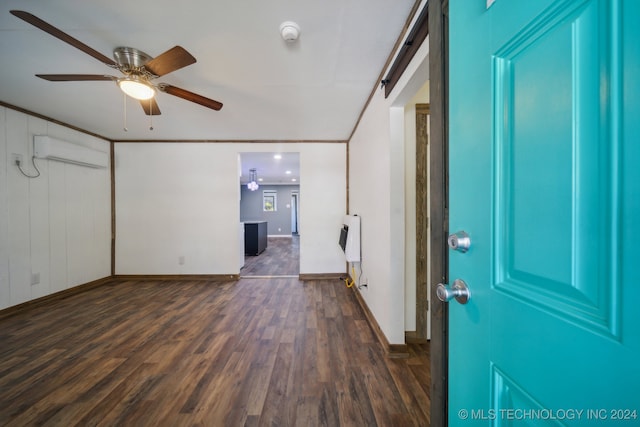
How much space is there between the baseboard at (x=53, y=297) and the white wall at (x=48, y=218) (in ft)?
0.15

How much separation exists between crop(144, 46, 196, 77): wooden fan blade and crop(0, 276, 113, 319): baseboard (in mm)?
3318

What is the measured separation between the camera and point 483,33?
1.92 ft

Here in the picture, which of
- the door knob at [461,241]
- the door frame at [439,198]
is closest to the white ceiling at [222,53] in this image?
the door frame at [439,198]

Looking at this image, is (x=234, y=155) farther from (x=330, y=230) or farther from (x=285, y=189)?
(x=285, y=189)

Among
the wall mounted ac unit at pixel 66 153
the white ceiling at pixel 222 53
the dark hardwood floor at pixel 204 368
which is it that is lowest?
the dark hardwood floor at pixel 204 368

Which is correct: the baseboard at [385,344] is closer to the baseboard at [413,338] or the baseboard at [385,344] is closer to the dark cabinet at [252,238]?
the baseboard at [413,338]

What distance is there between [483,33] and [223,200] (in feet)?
13.4

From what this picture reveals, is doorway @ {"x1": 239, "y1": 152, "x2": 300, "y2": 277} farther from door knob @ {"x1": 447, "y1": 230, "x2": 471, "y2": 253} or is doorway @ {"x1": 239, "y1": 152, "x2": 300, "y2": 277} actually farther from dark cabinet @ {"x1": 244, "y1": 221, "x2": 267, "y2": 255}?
door knob @ {"x1": 447, "y1": 230, "x2": 471, "y2": 253}

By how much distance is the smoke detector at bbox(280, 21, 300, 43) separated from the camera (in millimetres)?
1518

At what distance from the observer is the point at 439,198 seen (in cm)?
85

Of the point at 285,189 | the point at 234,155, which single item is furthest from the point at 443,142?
the point at 285,189

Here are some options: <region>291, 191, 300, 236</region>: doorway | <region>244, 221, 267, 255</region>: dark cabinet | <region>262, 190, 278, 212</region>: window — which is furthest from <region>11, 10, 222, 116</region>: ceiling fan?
<region>291, 191, 300, 236</region>: doorway

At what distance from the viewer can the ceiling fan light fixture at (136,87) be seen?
1.82 m

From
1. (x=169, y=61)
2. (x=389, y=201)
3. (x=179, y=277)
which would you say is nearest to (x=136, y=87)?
(x=169, y=61)
